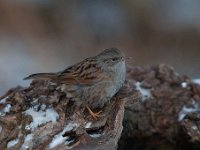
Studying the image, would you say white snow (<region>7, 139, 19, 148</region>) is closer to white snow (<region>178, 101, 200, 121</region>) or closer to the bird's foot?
the bird's foot

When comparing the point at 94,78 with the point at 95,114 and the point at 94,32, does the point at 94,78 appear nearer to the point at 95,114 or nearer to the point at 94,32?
the point at 95,114

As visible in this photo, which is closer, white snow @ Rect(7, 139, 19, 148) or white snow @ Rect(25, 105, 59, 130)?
white snow @ Rect(7, 139, 19, 148)

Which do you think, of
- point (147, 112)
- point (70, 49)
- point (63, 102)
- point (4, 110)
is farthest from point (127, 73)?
point (70, 49)

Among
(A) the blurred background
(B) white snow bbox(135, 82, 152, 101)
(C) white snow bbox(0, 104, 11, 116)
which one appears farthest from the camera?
(A) the blurred background

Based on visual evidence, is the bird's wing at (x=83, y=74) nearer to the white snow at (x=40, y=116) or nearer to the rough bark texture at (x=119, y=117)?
the rough bark texture at (x=119, y=117)

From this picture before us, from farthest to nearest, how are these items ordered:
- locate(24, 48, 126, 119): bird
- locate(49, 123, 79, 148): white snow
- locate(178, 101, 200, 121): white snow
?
1. locate(178, 101, 200, 121): white snow
2. locate(24, 48, 126, 119): bird
3. locate(49, 123, 79, 148): white snow

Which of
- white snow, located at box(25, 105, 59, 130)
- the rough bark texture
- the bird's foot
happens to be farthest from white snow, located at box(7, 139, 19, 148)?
the bird's foot

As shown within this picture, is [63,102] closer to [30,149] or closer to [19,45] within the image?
[30,149]
